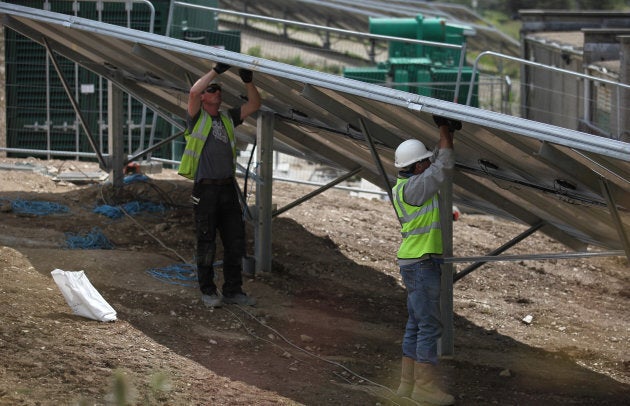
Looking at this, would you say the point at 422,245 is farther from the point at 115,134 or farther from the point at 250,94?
the point at 115,134

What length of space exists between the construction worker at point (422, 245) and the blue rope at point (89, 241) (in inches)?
173

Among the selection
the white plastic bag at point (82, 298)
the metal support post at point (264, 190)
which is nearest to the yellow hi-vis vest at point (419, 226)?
the white plastic bag at point (82, 298)

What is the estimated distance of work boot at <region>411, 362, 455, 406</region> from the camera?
816 centimetres

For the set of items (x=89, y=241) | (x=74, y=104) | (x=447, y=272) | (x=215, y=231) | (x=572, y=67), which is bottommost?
(x=89, y=241)

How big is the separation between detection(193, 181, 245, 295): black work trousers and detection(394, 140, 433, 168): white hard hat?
2428mm

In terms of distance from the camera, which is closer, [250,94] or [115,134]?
[250,94]

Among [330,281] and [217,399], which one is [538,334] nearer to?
[330,281]

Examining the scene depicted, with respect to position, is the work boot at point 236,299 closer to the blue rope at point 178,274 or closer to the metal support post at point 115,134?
the blue rope at point 178,274

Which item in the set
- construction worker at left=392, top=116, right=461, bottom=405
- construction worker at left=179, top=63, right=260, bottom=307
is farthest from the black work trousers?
construction worker at left=392, top=116, right=461, bottom=405

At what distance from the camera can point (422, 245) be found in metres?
8.03

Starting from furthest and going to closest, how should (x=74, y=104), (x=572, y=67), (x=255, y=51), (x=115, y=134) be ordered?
(x=255, y=51) → (x=572, y=67) → (x=115, y=134) → (x=74, y=104)

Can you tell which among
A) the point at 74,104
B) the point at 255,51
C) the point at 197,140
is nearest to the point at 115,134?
the point at 74,104

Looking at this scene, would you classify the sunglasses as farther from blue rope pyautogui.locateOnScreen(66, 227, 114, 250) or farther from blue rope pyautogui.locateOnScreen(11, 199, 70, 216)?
blue rope pyautogui.locateOnScreen(11, 199, 70, 216)

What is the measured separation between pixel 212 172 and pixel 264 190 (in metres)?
1.29
